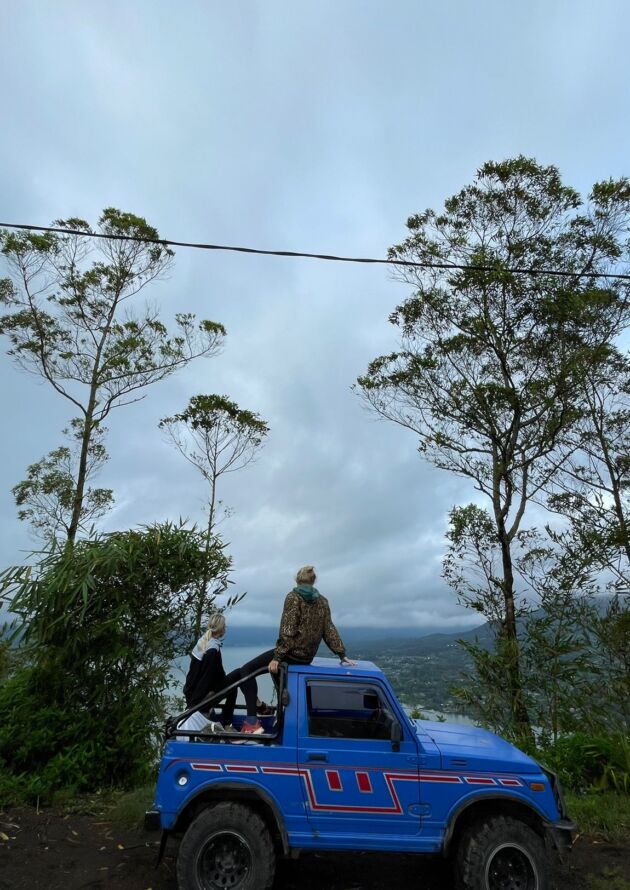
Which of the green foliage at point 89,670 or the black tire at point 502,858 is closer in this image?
the black tire at point 502,858

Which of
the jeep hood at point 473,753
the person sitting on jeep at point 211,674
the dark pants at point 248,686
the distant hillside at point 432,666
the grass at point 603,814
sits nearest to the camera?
the jeep hood at point 473,753

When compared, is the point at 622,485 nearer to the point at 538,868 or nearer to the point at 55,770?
the point at 538,868

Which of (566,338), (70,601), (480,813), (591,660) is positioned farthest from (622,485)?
(70,601)

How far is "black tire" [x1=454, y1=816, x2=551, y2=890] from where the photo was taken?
3.93 meters

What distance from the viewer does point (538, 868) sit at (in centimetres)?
395

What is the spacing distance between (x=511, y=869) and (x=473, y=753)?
740mm

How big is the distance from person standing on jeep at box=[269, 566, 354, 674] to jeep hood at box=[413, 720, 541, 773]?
0.84 metres

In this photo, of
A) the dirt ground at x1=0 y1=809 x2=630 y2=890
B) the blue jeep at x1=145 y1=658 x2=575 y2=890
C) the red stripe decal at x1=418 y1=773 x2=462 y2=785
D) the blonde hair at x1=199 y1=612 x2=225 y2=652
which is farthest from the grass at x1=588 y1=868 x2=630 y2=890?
the blonde hair at x1=199 y1=612 x2=225 y2=652

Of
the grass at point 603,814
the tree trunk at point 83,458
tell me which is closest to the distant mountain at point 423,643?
the grass at point 603,814

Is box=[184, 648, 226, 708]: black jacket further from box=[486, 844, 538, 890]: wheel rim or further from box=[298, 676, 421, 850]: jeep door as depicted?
box=[486, 844, 538, 890]: wheel rim

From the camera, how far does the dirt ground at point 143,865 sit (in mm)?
4418

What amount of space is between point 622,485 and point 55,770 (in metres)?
12.7

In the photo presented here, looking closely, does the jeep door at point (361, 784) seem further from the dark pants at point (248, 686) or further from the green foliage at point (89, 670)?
the green foliage at point (89, 670)

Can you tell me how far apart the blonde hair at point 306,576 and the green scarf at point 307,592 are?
4cm
